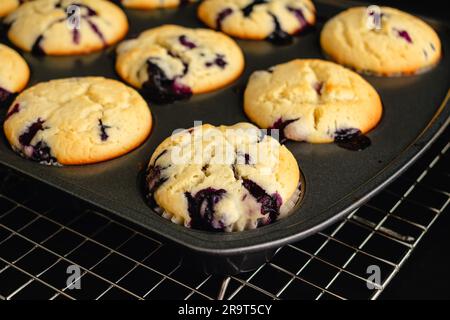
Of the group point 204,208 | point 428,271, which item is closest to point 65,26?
point 204,208

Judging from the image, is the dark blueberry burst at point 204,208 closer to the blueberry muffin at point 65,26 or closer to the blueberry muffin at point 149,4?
the blueberry muffin at point 65,26

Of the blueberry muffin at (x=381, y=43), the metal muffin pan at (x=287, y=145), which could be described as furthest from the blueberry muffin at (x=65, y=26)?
the blueberry muffin at (x=381, y=43)

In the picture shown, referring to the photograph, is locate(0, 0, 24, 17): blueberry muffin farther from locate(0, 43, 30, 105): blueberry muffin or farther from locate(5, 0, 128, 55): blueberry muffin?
locate(0, 43, 30, 105): blueberry muffin

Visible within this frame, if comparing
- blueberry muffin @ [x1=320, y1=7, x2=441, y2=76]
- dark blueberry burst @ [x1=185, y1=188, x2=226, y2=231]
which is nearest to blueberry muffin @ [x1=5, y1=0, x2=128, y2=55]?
blueberry muffin @ [x1=320, y1=7, x2=441, y2=76]

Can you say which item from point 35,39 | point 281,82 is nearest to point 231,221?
point 281,82

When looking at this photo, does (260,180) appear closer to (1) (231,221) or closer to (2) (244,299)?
(1) (231,221)

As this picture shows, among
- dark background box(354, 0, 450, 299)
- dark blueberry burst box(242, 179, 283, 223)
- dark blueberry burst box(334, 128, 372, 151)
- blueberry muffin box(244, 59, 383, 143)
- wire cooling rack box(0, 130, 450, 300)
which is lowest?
dark background box(354, 0, 450, 299)
